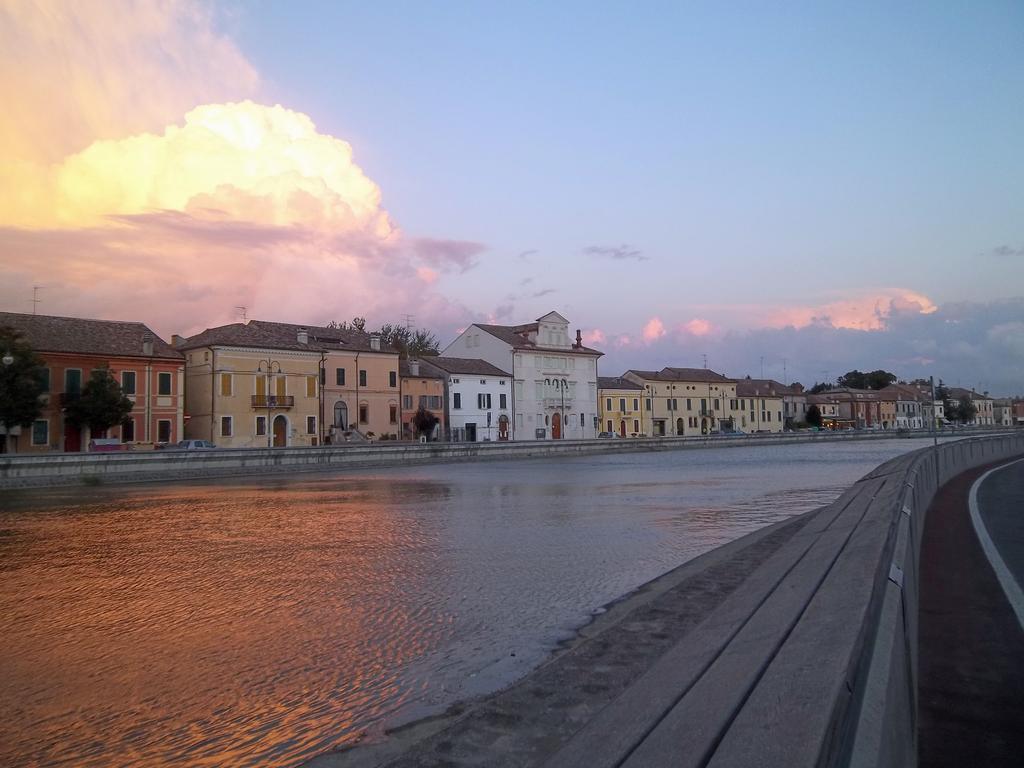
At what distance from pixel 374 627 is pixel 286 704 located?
229cm

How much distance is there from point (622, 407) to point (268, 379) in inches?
1944

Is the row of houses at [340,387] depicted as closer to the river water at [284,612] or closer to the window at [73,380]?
the window at [73,380]

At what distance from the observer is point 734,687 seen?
11.0 feet

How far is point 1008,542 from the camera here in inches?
463

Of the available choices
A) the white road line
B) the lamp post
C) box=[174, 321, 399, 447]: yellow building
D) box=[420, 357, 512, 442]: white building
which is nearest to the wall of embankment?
the white road line

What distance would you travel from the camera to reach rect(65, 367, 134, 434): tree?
49.5 m

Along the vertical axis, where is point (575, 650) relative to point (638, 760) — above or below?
below

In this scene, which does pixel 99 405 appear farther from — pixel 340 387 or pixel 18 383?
pixel 340 387

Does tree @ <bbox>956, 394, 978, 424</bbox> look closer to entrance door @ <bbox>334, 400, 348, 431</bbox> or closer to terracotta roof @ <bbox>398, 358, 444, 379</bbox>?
terracotta roof @ <bbox>398, 358, 444, 379</bbox>

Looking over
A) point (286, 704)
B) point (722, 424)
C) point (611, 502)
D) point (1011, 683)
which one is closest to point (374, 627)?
point (286, 704)

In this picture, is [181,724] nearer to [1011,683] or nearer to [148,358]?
[1011,683]

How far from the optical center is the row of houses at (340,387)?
176ft

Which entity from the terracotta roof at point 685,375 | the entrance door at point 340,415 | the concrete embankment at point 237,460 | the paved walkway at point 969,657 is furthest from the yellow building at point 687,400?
the paved walkway at point 969,657

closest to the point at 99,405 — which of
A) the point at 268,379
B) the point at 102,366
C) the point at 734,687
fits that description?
the point at 102,366
